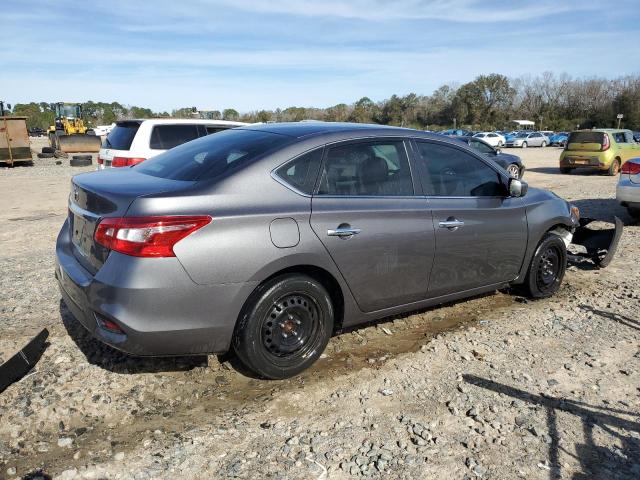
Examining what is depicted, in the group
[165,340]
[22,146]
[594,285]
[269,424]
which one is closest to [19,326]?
[165,340]

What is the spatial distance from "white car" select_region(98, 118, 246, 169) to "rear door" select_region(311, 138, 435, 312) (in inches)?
211

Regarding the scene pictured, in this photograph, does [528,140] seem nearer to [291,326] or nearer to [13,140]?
[13,140]

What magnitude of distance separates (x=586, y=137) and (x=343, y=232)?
17832mm

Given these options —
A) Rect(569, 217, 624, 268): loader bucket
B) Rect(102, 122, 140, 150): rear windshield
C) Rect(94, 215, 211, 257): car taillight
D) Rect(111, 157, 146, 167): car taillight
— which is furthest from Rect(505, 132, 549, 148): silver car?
Rect(94, 215, 211, 257): car taillight

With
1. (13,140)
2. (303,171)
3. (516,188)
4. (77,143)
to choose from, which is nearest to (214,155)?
(303,171)

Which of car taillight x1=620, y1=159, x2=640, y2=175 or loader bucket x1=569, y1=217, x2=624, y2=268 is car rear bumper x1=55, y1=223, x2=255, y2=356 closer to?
loader bucket x1=569, y1=217, x2=624, y2=268

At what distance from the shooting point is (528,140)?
44156 millimetres

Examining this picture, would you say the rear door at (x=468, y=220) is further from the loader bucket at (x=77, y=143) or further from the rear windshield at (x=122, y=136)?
the loader bucket at (x=77, y=143)

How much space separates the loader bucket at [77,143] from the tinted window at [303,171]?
27393 mm

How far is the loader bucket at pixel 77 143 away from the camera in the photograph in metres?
27.4

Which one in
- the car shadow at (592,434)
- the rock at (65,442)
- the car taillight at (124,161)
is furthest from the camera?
the car taillight at (124,161)

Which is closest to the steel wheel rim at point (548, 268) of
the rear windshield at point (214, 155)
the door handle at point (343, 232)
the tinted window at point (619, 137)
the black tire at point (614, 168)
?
the door handle at point (343, 232)

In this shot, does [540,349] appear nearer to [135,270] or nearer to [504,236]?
[504,236]

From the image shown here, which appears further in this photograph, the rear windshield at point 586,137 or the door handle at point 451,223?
the rear windshield at point 586,137
